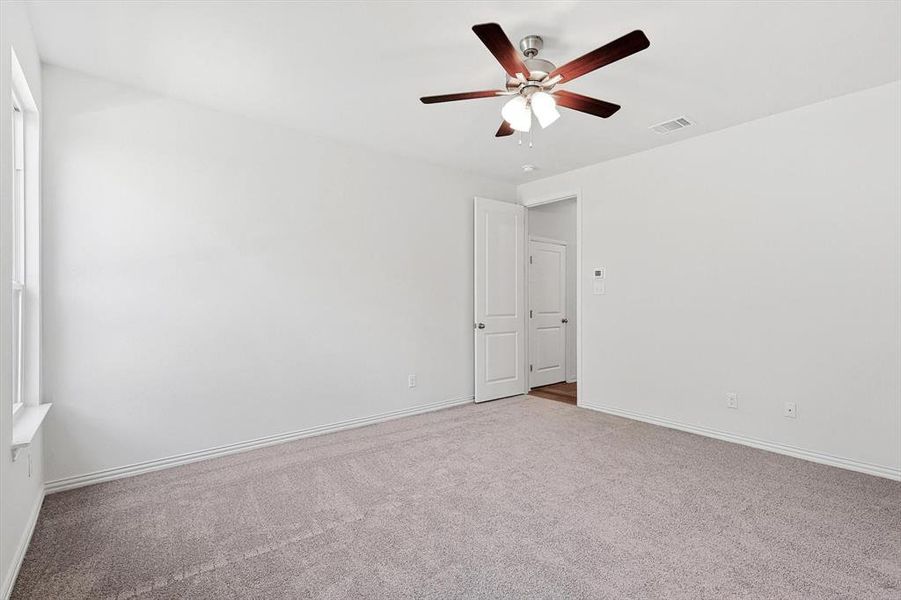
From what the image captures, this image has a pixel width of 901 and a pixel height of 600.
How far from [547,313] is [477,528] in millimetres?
4239

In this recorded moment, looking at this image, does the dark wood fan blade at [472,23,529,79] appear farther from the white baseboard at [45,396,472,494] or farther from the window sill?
the white baseboard at [45,396,472,494]

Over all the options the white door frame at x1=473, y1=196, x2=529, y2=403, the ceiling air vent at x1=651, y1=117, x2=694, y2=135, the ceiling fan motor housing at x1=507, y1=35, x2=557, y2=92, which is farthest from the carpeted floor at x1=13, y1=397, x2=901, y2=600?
the ceiling air vent at x1=651, y1=117, x2=694, y2=135

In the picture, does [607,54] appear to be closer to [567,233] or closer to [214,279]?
[214,279]

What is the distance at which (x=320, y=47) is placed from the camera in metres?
2.51

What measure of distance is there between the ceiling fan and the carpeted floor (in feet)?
7.26

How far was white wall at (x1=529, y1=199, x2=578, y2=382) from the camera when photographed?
608 cm

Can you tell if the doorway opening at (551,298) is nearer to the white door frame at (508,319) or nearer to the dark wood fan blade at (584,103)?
the white door frame at (508,319)

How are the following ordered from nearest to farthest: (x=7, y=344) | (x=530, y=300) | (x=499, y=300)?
(x=7, y=344) → (x=499, y=300) → (x=530, y=300)

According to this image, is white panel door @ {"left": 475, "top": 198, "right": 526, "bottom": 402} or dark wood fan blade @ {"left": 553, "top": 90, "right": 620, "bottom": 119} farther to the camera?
white panel door @ {"left": 475, "top": 198, "right": 526, "bottom": 402}

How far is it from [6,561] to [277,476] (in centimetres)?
133

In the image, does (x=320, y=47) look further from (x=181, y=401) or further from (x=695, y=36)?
(x=181, y=401)

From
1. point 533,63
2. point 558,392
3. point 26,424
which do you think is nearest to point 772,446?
point 558,392

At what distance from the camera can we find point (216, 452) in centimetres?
333

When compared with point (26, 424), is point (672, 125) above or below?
above
